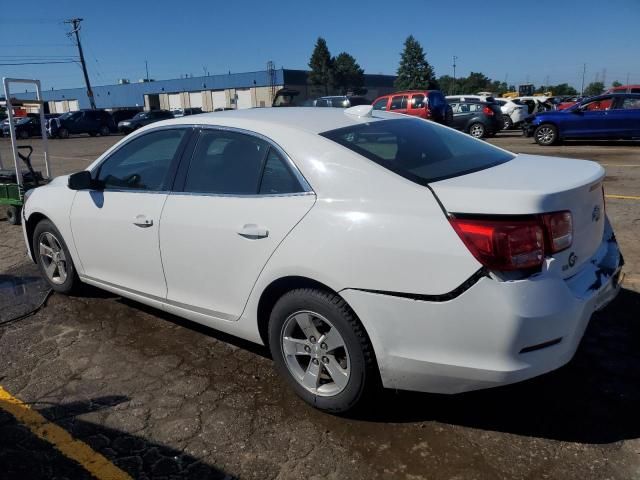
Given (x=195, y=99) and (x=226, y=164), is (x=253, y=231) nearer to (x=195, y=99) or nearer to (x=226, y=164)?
(x=226, y=164)

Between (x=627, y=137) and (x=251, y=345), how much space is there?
51.6 ft

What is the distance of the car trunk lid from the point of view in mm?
2344

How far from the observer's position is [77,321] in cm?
429

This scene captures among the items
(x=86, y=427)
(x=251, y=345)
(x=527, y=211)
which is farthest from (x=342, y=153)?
(x=86, y=427)

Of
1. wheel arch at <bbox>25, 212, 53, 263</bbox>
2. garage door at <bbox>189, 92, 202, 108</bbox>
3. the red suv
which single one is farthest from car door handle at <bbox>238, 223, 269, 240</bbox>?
garage door at <bbox>189, 92, 202, 108</bbox>

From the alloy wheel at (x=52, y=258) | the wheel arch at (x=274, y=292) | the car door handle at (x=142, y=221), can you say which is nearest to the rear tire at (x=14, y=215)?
the alloy wheel at (x=52, y=258)

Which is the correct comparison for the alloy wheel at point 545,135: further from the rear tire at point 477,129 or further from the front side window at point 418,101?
the front side window at point 418,101

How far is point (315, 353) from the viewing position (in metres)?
2.87

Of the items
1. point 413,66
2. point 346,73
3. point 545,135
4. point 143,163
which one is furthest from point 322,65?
point 143,163

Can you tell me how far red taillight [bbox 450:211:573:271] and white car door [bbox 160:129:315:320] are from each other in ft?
2.78

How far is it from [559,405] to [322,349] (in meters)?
1.33

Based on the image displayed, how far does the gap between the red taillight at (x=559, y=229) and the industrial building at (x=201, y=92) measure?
68975 mm

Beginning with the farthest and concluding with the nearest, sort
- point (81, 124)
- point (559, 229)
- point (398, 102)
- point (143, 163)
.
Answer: point (81, 124) < point (398, 102) < point (143, 163) < point (559, 229)

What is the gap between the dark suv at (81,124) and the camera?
3406cm
